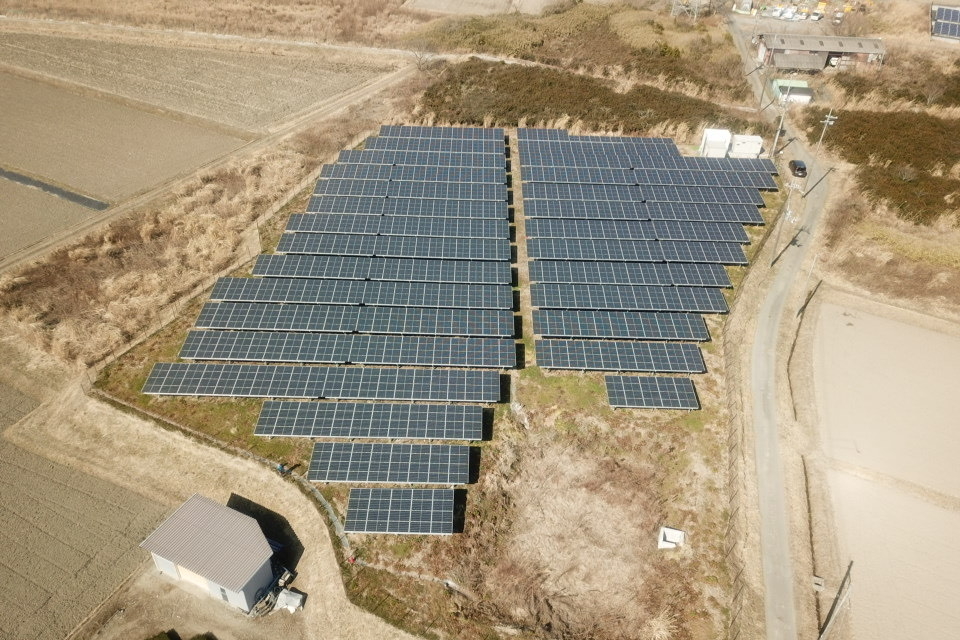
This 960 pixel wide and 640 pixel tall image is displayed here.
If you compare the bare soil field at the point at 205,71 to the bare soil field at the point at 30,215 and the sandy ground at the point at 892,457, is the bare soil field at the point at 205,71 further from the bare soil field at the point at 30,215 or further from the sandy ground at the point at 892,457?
the sandy ground at the point at 892,457

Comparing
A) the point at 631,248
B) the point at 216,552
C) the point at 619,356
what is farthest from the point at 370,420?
the point at 631,248

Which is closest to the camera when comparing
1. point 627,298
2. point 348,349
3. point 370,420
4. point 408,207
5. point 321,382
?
point 370,420

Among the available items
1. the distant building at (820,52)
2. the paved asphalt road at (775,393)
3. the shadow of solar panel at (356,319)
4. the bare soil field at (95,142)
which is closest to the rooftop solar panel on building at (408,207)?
the shadow of solar panel at (356,319)

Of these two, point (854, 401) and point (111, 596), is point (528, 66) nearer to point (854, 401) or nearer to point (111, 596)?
point (854, 401)

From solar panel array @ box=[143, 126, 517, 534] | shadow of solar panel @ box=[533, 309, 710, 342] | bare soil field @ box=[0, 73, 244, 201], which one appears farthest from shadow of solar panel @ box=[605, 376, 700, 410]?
bare soil field @ box=[0, 73, 244, 201]

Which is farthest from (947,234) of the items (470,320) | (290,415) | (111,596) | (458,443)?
(111,596)

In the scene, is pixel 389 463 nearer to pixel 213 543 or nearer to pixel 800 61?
pixel 213 543
